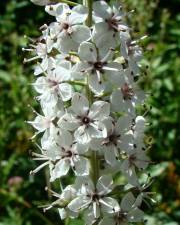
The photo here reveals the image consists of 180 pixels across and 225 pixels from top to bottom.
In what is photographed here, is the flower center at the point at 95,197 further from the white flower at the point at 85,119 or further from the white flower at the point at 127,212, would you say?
the white flower at the point at 85,119

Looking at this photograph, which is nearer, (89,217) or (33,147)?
(89,217)

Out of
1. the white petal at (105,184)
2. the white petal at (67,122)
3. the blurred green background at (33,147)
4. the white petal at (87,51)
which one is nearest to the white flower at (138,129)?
the white petal at (105,184)

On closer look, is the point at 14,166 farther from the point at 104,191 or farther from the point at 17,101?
the point at 104,191

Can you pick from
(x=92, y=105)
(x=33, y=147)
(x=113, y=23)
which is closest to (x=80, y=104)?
(x=92, y=105)

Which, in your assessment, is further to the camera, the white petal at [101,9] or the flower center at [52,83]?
the flower center at [52,83]

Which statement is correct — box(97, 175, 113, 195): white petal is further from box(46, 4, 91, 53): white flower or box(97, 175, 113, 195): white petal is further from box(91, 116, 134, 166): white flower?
box(46, 4, 91, 53): white flower

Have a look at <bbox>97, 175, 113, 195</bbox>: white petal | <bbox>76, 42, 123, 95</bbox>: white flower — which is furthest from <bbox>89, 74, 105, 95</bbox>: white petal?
<bbox>97, 175, 113, 195</bbox>: white petal

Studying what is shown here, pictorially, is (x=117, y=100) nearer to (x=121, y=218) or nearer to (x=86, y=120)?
(x=86, y=120)

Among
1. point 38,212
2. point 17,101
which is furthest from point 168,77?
point 38,212

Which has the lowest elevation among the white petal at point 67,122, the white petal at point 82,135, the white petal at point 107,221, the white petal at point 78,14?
the white petal at point 107,221
